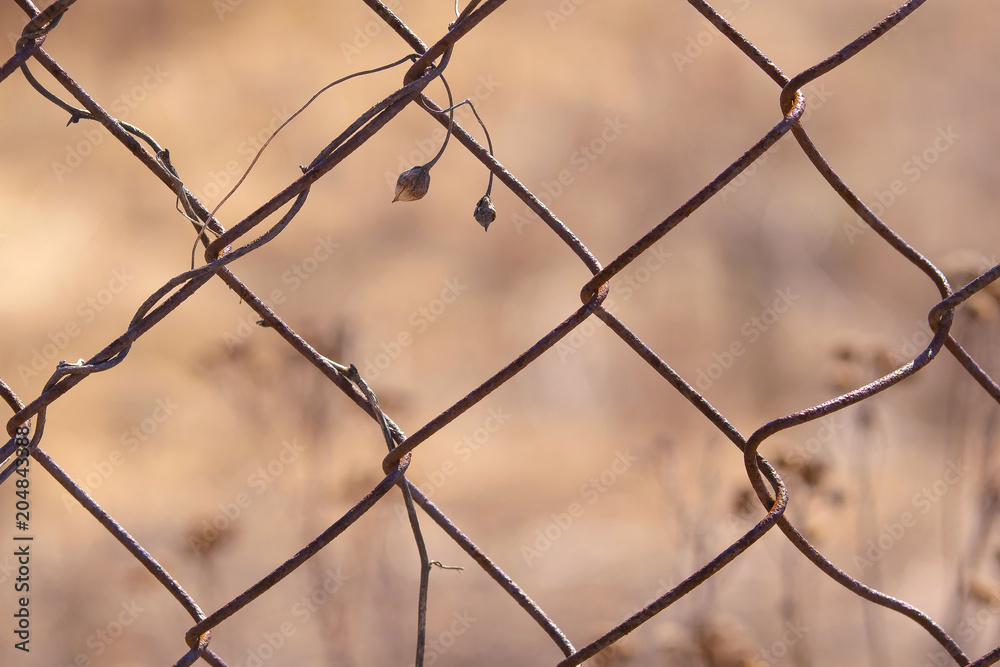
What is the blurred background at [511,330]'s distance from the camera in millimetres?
2004

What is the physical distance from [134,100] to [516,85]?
4.46 feet

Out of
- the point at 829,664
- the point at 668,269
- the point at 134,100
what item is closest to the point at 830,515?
the point at 829,664

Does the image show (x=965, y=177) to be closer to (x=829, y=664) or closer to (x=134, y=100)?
(x=829, y=664)

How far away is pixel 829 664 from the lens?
1910mm

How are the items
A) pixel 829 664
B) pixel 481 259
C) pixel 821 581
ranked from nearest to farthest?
1. pixel 829 664
2. pixel 821 581
3. pixel 481 259

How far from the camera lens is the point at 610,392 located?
8.48ft

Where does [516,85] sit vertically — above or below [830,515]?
above

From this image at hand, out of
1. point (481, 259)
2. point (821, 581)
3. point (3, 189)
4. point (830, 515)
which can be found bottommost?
point (821, 581)

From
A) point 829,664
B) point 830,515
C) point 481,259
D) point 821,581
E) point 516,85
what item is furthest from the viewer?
point 516,85

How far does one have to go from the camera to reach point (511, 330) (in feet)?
8.81

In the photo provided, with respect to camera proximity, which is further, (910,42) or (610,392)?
(910,42)

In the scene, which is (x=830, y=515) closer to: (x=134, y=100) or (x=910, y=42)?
(x=910, y=42)

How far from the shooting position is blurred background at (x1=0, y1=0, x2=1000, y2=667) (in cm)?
200

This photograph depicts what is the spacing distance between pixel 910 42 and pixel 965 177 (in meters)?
0.55
